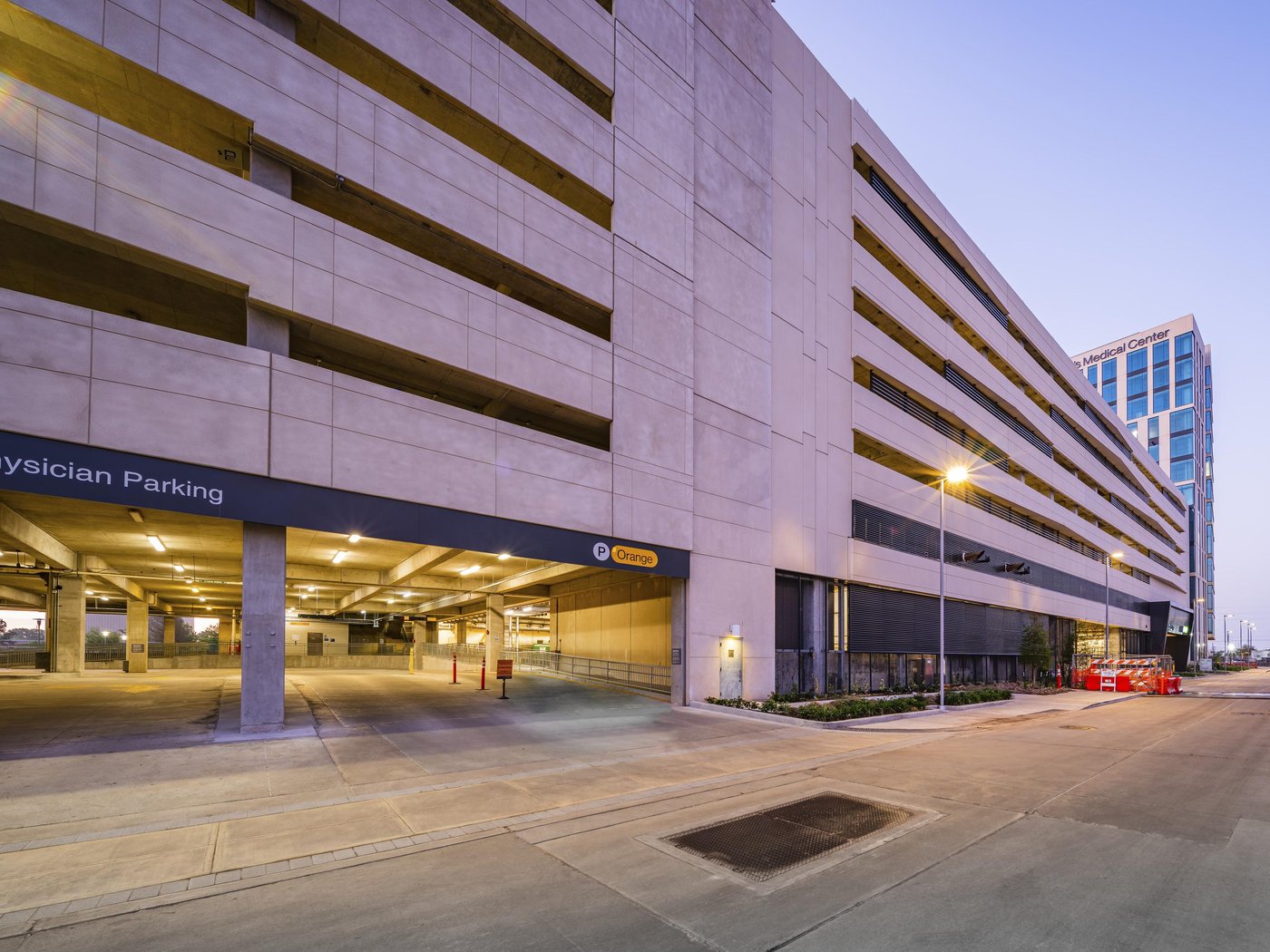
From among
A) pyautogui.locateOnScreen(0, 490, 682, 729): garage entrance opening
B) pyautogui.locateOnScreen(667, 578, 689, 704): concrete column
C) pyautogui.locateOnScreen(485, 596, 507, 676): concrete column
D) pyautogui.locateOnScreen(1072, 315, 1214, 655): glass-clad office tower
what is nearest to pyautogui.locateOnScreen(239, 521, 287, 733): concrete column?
pyautogui.locateOnScreen(0, 490, 682, 729): garage entrance opening

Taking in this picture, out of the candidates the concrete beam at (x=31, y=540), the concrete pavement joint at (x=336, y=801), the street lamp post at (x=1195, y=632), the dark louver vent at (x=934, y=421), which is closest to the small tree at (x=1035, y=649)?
the dark louver vent at (x=934, y=421)

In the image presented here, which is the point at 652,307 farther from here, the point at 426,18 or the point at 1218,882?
the point at 1218,882

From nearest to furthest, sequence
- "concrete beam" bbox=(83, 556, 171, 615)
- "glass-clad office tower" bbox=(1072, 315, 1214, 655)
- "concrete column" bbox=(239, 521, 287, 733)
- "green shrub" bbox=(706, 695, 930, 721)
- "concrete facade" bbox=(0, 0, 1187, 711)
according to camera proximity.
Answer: "concrete facade" bbox=(0, 0, 1187, 711) → "concrete column" bbox=(239, 521, 287, 733) → "green shrub" bbox=(706, 695, 930, 721) → "concrete beam" bbox=(83, 556, 171, 615) → "glass-clad office tower" bbox=(1072, 315, 1214, 655)

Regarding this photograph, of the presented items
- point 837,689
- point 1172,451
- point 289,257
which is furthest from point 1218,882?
point 1172,451

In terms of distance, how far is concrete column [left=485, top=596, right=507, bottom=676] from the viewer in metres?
34.8

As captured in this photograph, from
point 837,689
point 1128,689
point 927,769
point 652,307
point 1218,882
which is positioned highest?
point 652,307

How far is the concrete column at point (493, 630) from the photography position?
34.8 m

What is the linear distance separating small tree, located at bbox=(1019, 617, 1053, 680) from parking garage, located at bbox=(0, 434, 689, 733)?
30.0 metres

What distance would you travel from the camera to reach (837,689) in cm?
2966

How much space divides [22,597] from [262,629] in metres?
46.1

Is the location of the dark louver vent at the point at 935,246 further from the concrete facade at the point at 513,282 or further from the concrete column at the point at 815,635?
the concrete column at the point at 815,635

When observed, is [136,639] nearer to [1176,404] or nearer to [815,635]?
[815,635]

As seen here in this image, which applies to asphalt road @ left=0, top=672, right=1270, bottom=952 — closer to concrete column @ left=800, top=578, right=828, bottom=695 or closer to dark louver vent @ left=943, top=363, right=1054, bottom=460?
concrete column @ left=800, top=578, right=828, bottom=695

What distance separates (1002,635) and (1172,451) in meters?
93.8
